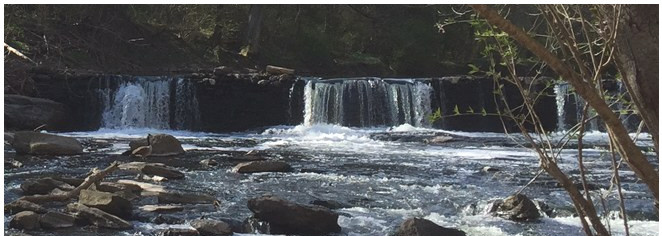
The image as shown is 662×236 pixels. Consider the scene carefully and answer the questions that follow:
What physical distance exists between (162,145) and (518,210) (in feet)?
21.5

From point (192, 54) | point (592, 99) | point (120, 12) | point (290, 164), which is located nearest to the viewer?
point (592, 99)

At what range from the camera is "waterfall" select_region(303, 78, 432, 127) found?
19578mm

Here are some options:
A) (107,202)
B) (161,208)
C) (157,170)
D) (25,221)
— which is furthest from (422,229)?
(157,170)

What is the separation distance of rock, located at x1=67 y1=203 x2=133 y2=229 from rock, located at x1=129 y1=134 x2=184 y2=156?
5405 mm

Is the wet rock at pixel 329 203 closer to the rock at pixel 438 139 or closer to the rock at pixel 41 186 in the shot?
the rock at pixel 41 186

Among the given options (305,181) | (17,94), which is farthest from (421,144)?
(17,94)

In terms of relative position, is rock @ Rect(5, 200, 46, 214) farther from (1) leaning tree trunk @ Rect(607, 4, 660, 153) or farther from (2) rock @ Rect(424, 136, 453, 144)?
(2) rock @ Rect(424, 136, 453, 144)

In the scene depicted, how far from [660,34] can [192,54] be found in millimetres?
23246

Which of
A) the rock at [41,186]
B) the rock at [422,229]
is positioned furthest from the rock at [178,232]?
the rock at [41,186]

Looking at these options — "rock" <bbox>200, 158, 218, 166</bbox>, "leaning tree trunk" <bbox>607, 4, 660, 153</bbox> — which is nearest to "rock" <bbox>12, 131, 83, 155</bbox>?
"rock" <bbox>200, 158, 218, 166</bbox>

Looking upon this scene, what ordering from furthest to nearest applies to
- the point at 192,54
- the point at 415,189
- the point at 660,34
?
the point at 192,54
the point at 415,189
the point at 660,34

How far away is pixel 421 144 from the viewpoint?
15664mm

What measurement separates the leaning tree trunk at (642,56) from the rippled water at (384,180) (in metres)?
3.06

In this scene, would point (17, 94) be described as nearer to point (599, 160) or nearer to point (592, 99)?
point (599, 160)
